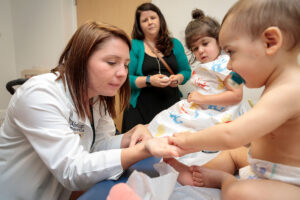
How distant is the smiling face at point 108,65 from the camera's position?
71 centimetres

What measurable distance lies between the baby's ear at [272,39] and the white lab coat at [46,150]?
539 millimetres

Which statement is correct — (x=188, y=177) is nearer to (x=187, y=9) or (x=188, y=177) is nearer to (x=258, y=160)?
(x=258, y=160)

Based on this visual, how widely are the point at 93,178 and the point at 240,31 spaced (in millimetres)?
619

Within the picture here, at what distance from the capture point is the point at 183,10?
173cm

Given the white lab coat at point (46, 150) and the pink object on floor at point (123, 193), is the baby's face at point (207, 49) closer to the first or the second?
the white lab coat at point (46, 150)

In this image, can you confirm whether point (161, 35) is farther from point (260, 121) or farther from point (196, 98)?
point (260, 121)

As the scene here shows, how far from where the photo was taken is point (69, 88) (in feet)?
2.39

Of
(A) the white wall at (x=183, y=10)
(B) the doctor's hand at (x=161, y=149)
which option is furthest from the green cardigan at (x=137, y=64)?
(B) the doctor's hand at (x=161, y=149)

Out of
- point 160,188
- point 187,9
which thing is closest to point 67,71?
point 160,188

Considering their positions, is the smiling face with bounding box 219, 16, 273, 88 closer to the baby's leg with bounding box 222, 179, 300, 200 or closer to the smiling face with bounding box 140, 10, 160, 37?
the baby's leg with bounding box 222, 179, 300, 200

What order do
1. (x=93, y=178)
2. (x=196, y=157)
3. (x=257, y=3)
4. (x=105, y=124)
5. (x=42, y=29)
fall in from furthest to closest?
(x=42, y=29)
(x=105, y=124)
(x=196, y=157)
(x=93, y=178)
(x=257, y=3)

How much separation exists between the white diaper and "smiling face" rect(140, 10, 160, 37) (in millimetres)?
1165

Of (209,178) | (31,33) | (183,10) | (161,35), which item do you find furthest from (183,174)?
(31,33)

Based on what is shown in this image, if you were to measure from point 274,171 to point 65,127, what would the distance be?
0.64 m
